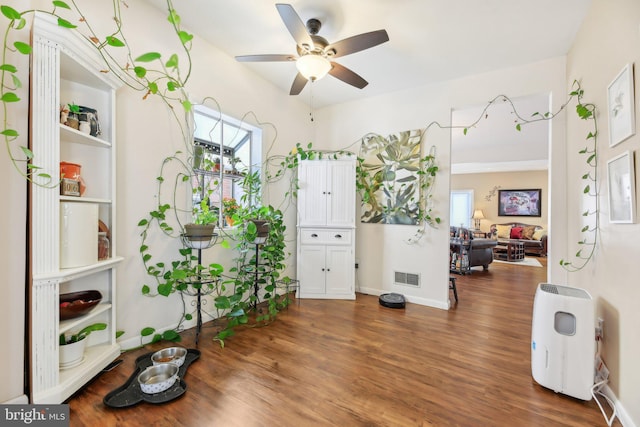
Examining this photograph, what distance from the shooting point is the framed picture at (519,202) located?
26.2 feet

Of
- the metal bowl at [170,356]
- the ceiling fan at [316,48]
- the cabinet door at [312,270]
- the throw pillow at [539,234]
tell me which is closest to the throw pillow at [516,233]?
the throw pillow at [539,234]

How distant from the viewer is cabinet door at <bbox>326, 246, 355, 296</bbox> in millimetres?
3465

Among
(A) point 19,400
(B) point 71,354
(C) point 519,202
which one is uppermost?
(C) point 519,202

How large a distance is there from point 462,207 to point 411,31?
313 inches

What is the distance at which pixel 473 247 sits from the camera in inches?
210

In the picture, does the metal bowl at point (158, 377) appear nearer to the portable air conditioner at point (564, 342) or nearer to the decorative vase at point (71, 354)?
the decorative vase at point (71, 354)

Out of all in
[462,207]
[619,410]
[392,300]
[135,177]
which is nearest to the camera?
[619,410]

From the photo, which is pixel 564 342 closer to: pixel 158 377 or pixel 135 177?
pixel 158 377

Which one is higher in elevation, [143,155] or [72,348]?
[143,155]

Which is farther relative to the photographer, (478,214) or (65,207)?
(478,214)

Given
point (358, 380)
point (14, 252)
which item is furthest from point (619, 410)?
point (14, 252)

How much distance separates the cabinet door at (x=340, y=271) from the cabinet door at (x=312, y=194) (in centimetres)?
42

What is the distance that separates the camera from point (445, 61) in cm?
283

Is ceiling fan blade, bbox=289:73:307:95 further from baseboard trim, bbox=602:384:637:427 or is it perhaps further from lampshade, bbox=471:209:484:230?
lampshade, bbox=471:209:484:230
